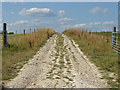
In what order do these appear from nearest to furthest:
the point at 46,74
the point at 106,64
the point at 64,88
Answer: the point at 64,88 → the point at 46,74 → the point at 106,64

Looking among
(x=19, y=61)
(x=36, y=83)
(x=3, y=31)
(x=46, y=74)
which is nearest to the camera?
(x=36, y=83)

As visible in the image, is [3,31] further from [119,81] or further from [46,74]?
[119,81]

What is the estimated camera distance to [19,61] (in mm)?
10172

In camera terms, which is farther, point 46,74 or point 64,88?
point 46,74

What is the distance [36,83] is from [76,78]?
1.62 meters

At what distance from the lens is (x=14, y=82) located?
21.1 feet

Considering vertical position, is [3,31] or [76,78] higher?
[3,31]

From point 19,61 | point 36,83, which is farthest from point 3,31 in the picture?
point 36,83

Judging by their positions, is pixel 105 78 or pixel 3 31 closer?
pixel 105 78

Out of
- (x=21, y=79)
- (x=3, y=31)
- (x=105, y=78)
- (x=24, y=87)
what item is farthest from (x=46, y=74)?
(x=3, y=31)

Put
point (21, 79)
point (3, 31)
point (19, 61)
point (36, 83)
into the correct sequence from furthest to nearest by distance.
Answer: point (3, 31) < point (19, 61) < point (21, 79) < point (36, 83)

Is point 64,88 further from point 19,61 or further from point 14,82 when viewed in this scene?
point 19,61

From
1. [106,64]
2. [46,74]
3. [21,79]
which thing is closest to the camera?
[21,79]

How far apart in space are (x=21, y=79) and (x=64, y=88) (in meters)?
2.00
